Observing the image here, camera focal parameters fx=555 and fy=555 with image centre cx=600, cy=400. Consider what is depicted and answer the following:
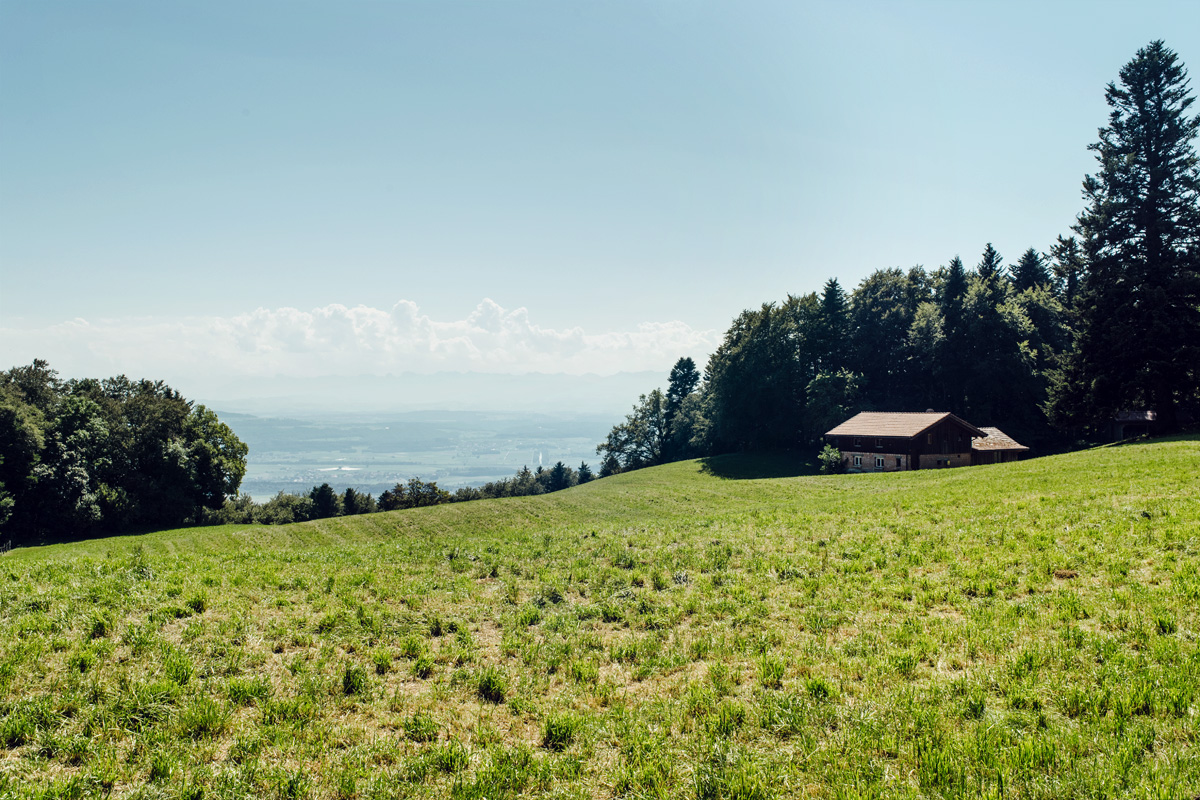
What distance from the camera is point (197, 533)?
47781 mm

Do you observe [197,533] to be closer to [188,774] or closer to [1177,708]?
[188,774]

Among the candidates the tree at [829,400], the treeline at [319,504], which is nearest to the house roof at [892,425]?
the tree at [829,400]

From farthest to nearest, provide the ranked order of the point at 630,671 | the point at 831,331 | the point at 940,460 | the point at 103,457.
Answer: the point at 831,331, the point at 940,460, the point at 103,457, the point at 630,671

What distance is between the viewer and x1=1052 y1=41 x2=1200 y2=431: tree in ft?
141

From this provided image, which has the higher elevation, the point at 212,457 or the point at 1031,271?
the point at 1031,271

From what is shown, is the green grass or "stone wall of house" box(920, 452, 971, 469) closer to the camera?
the green grass

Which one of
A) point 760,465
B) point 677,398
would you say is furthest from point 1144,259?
point 677,398

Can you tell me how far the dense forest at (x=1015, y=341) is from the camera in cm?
4441

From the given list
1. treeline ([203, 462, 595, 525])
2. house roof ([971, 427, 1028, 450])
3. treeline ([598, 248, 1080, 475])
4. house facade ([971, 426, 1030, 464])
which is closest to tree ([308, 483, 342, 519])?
treeline ([203, 462, 595, 525])

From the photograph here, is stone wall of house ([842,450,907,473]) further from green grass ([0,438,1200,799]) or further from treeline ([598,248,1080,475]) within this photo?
green grass ([0,438,1200,799])

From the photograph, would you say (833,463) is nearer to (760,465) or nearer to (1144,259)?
(760,465)

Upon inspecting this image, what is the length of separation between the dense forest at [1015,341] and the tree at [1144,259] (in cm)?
10

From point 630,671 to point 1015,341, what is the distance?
89.0 m

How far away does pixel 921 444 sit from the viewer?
63062mm
